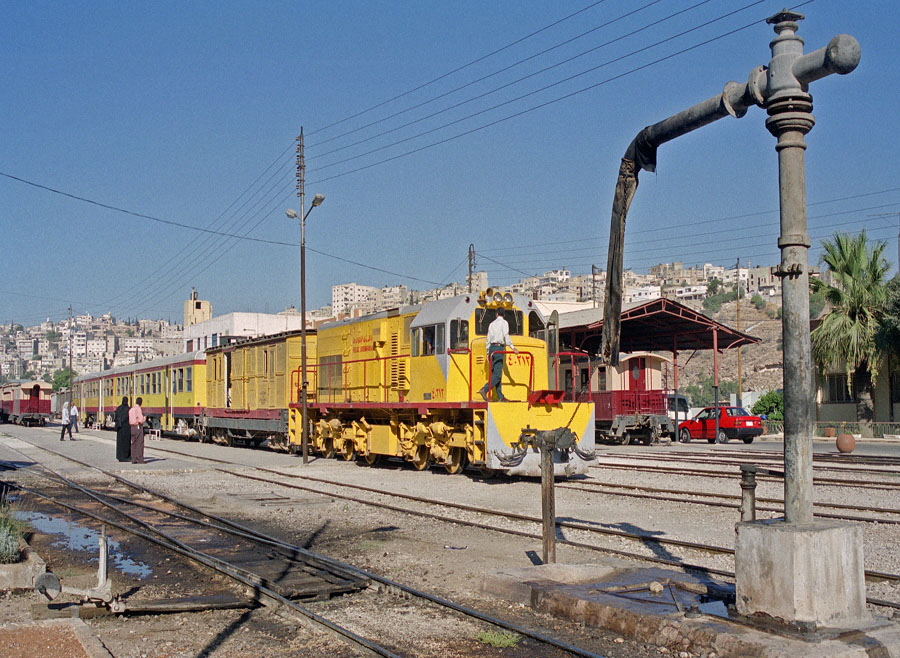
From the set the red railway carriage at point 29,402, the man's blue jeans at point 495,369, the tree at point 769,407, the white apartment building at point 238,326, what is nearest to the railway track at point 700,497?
the man's blue jeans at point 495,369

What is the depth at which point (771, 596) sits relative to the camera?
5570 mm

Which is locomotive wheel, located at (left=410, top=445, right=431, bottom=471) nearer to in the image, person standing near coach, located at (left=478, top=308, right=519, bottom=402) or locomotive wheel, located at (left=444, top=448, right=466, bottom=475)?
locomotive wheel, located at (left=444, top=448, right=466, bottom=475)

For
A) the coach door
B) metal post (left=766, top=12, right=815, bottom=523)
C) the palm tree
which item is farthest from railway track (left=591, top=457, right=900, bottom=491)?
the palm tree

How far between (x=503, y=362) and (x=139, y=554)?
320 inches

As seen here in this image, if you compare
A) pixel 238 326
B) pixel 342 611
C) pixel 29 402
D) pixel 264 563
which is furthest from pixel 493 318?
pixel 238 326

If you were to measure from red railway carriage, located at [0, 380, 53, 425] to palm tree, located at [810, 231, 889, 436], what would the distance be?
49992 mm

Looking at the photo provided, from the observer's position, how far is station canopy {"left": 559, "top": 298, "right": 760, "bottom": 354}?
29.9 meters

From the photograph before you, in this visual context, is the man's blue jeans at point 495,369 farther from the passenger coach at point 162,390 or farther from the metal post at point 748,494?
the passenger coach at point 162,390

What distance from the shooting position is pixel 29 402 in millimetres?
59188

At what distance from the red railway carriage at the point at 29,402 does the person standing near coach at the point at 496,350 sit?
51.2 m

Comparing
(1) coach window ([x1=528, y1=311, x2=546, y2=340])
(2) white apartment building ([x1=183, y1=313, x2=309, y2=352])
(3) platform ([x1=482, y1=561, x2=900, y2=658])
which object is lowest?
(3) platform ([x1=482, y1=561, x2=900, y2=658])

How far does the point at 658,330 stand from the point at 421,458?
17.0 metres

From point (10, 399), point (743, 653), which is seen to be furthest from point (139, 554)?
point (10, 399)

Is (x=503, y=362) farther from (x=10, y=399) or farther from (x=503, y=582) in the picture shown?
(x=10, y=399)
